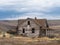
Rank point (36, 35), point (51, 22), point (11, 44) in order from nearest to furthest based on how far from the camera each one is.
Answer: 1. point (11, 44)
2. point (36, 35)
3. point (51, 22)

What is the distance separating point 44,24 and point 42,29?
4.62 feet

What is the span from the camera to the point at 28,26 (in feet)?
191

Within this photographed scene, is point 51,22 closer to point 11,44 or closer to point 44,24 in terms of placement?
point 44,24

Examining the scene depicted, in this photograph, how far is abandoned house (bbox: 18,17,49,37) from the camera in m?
57.6

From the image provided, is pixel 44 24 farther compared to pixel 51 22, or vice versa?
pixel 51 22

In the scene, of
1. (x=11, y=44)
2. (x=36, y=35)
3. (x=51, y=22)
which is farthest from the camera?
(x=51, y=22)

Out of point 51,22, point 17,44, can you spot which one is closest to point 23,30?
point 17,44

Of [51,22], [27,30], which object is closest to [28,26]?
[27,30]

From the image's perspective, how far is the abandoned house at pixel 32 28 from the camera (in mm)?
Answer: 57625

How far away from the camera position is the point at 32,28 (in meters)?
58.2

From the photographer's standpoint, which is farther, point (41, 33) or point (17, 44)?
point (41, 33)

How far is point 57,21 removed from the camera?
495 ft

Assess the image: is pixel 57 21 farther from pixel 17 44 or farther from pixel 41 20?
pixel 17 44

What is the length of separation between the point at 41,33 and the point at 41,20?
326 centimetres
